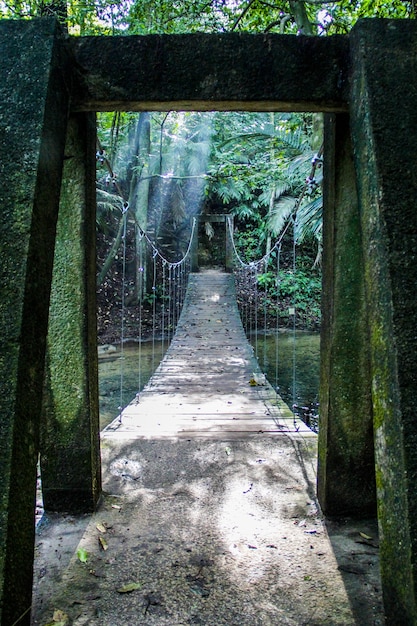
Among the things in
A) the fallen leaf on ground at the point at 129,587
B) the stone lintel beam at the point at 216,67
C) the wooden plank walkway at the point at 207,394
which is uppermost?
the stone lintel beam at the point at 216,67

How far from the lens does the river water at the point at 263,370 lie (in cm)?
447

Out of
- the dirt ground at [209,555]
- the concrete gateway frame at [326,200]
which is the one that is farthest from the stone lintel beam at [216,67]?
the dirt ground at [209,555]

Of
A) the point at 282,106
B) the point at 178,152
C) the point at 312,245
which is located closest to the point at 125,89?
the point at 282,106

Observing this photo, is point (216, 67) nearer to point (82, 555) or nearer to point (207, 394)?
point (82, 555)

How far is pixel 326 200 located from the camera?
1.45m

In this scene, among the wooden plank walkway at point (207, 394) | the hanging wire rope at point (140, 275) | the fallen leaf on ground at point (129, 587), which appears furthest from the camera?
the wooden plank walkway at point (207, 394)

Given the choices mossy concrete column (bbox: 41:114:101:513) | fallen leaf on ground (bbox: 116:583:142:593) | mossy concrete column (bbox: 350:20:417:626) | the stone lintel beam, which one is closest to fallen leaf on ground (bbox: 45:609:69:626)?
fallen leaf on ground (bbox: 116:583:142:593)

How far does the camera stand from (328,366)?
1.44 meters

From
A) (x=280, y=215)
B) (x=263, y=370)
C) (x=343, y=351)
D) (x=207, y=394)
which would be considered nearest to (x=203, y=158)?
(x=280, y=215)

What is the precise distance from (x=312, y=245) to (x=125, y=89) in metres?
10.9

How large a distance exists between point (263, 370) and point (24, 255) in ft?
16.8

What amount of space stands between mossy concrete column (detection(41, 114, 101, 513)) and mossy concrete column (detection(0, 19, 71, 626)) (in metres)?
0.43

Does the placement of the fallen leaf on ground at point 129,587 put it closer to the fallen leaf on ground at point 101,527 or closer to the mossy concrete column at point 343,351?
the fallen leaf on ground at point 101,527

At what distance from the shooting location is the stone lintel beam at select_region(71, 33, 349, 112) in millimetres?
1062
